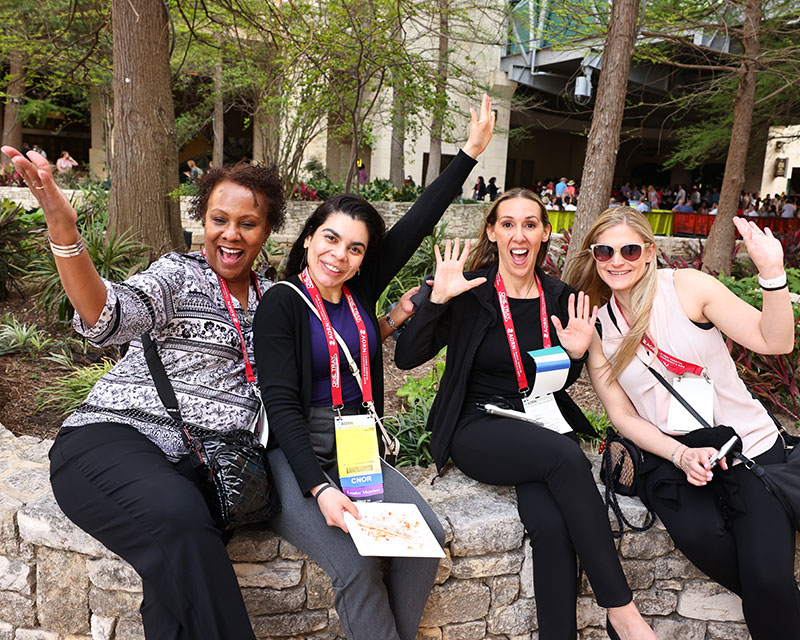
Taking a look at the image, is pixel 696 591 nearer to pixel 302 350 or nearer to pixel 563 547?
pixel 563 547

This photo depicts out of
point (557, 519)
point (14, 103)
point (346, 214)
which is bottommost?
point (557, 519)

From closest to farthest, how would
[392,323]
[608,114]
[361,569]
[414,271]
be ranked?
1. [361,569]
2. [392,323]
3. [608,114]
4. [414,271]

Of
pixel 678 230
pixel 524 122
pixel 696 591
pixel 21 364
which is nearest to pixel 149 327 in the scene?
pixel 696 591

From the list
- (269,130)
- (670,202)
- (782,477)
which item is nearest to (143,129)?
(782,477)

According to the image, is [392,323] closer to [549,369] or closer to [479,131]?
[549,369]

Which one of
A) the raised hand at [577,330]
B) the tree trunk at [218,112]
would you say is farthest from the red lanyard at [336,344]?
the tree trunk at [218,112]

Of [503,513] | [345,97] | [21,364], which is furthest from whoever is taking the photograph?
[345,97]

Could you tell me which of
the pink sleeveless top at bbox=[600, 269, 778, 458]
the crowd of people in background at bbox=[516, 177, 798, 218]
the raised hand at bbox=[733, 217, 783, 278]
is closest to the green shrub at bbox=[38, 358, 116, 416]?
the pink sleeveless top at bbox=[600, 269, 778, 458]

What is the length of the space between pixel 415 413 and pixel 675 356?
1.74 m

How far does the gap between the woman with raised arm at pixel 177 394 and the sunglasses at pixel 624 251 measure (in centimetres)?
135

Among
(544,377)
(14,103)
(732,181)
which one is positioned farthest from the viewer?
(14,103)

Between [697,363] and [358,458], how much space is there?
1421mm

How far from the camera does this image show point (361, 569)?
2.08 meters

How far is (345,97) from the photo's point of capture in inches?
371
